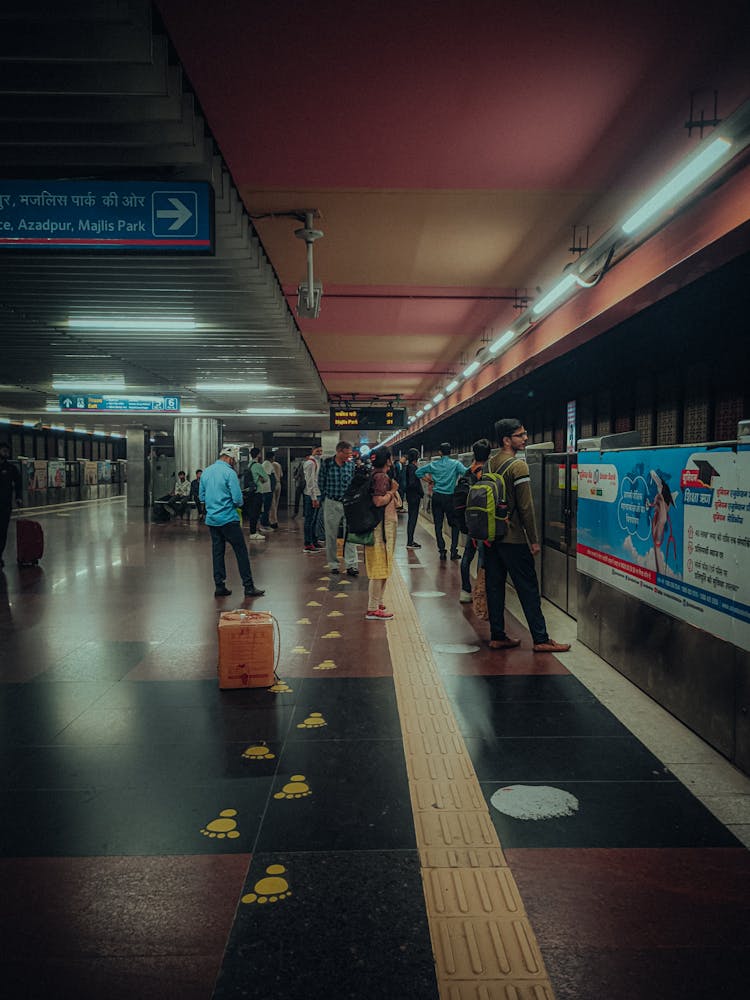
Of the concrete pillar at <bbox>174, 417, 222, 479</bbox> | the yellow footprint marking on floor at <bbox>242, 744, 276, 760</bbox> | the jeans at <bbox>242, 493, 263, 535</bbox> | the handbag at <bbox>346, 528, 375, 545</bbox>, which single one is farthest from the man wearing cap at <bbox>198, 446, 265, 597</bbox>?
the concrete pillar at <bbox>174, 417, 222, 479</bbox>

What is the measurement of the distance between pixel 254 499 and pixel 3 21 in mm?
11248

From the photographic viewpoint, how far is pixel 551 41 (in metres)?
3.54

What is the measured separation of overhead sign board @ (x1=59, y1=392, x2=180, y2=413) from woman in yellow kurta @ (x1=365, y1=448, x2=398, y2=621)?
11.7 m

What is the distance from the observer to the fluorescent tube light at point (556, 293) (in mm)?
5948

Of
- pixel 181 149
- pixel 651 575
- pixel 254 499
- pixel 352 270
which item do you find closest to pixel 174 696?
pixel 651 575

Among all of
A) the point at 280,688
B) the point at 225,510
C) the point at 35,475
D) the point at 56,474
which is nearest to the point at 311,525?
the point at 225,510

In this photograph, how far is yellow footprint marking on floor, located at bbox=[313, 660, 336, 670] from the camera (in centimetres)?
485

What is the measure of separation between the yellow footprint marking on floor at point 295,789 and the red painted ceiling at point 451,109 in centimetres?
382

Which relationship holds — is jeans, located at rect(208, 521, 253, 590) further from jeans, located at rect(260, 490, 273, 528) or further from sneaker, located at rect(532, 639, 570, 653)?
jeans, located at rect(260, 490, 273, 528)

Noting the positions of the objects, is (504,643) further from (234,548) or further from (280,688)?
(234,548)

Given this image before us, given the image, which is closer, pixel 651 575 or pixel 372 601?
pixel 651 575

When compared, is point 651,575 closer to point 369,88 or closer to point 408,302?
point 369,88

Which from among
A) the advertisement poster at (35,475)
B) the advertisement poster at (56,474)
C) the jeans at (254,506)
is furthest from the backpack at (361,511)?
the advertisement poster at (56,474)

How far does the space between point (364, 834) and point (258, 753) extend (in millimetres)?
939
